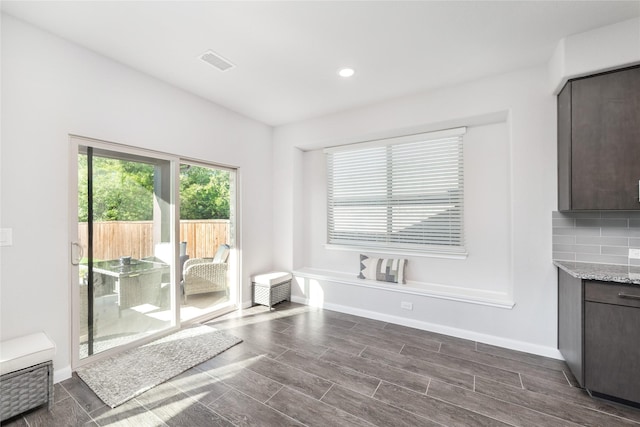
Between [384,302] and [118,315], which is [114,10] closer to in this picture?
[118,315]

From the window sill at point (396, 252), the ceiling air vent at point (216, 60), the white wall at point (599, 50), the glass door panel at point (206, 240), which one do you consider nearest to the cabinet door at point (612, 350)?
the window sill at point (396, 252)

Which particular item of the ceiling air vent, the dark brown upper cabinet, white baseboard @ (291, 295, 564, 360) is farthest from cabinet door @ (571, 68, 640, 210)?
the ceiling air vent

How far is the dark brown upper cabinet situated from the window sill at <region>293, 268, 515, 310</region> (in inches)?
45.8

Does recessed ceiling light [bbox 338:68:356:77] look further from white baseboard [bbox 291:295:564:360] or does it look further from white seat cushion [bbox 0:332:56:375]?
white seat cushion [bbox 0:332:56:375]

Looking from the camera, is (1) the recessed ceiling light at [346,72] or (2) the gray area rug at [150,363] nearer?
(2) the gray area rug at [150,363]

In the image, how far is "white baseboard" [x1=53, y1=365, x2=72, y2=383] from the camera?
2.18 metres

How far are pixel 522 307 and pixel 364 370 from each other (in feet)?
5.67

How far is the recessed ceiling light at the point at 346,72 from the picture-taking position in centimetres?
274

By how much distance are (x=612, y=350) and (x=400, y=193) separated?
2418mm

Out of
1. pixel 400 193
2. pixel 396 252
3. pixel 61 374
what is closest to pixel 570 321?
pixel 396 252

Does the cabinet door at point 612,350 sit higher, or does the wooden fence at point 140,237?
the wooden fence at point 140,237

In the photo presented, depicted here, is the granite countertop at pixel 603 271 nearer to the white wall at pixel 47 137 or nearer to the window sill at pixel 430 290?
the window sill at pixel 430 290

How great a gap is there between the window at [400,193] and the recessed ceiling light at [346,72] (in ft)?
4.06

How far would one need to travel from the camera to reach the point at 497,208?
315 cm
